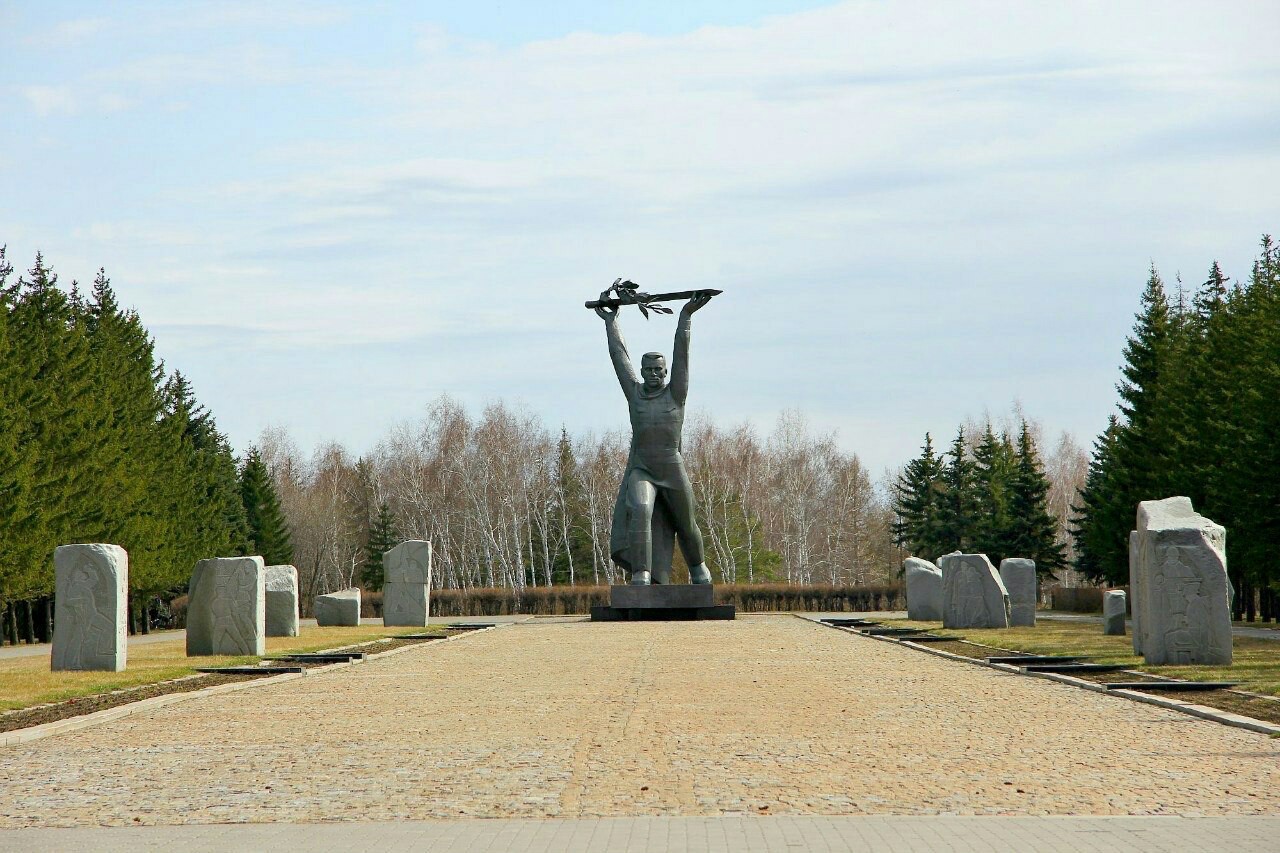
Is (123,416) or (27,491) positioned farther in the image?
(123,416)

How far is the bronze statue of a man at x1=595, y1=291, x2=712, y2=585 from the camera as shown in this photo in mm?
32469

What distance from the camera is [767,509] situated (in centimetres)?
6650

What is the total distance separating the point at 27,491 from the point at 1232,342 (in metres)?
26.6

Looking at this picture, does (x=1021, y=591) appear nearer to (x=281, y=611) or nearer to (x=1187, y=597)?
(x=1187, y=597)

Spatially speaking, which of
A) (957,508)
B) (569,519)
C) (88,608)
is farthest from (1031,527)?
Result: (88,608)

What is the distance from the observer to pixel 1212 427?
3453 centimetres

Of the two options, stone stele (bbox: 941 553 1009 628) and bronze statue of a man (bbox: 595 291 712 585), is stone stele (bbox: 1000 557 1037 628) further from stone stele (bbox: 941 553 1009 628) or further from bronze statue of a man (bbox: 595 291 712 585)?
bronze statue of a man (bbox: 595 291 712 585)

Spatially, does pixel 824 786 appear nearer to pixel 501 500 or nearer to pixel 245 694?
pixel 245 694

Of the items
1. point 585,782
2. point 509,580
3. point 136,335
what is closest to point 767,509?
point 509,580

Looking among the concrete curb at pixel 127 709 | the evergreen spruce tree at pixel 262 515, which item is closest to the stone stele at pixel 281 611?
the concrete curb at pixel 127 709

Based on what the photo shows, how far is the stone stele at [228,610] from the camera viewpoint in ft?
68.0

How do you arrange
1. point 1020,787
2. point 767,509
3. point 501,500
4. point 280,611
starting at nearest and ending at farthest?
1. point 1020,787
2. point 280,611
3. point 501,500
4. point 767,509

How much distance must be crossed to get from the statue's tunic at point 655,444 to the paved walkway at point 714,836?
25.4m

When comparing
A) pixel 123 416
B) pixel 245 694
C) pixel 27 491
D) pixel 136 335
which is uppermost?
pixel 136 335
